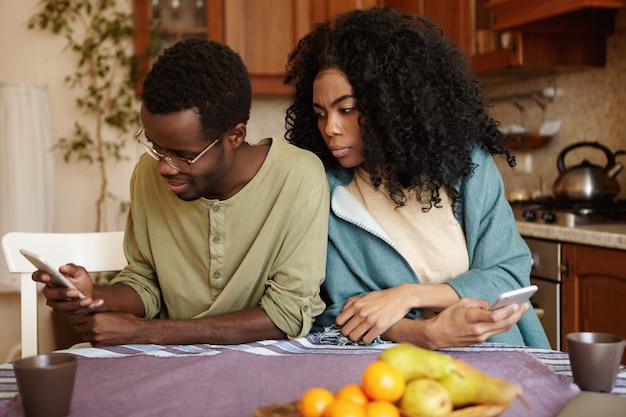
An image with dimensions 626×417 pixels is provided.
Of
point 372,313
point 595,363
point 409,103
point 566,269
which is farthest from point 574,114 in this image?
point 595,363

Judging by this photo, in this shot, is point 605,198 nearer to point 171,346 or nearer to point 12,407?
point 171,346

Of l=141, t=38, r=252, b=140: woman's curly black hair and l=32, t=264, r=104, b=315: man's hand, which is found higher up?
l=141, t=38, r=252, b=140: woman's curly black hair

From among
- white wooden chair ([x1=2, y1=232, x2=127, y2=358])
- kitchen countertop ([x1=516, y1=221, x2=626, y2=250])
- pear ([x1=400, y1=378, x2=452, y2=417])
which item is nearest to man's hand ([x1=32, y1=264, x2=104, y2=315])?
white wooden chair ([x1=2, y1=232, x2=127, y2=358])

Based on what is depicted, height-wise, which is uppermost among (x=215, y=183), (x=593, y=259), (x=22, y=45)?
(x=22, y=45)

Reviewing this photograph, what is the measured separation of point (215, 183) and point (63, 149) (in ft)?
9.31

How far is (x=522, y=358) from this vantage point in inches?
47.3

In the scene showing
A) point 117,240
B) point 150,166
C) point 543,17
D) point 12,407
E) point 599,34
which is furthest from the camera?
point 599,34

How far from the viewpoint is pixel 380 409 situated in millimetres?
816

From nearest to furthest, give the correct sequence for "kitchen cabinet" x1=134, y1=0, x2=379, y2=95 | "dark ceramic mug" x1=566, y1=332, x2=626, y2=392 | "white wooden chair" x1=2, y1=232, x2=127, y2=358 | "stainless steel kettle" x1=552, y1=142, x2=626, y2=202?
"dark ceramic mug" x1=566, y1=332, x2=626, y2=392 < "white wooden chair" x1=2, y1=232, x2=127, y2=358 < "stainless steel kettle" x1=552, y1=142, x2=626, y2=202 < "kitchen cabinet" x1=134, y1=0, x2=379, y2=95

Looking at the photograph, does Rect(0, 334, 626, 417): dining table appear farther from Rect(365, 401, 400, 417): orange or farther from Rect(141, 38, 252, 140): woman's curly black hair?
Rect(141, 38, 252, 140): woman's curly black hair

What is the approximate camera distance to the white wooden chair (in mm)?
1735

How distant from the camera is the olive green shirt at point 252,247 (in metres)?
1.42

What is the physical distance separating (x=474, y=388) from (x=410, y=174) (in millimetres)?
743

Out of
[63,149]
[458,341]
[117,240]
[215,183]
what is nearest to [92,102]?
[63,149]
